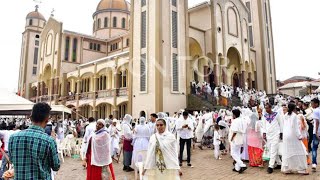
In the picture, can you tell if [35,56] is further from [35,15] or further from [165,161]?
[165,161]

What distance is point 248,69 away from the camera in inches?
1211

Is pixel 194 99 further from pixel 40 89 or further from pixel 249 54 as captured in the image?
pixel 40 89

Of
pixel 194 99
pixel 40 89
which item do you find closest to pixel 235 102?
pixel 194 99

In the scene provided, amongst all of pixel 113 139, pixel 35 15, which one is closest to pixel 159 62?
pixel 113 139

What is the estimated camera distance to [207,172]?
759cm

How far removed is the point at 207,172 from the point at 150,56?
15207mm

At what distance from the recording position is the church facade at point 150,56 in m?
21.8

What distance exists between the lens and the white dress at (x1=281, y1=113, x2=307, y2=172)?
6633mm

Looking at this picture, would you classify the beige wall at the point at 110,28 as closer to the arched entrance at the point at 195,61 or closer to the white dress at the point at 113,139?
the arched entrance at the point at 195,61

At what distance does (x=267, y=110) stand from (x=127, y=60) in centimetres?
1867

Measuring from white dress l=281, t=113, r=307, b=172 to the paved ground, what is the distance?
262 mm

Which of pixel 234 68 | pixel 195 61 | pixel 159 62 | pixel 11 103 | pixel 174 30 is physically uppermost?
pixel 174 30

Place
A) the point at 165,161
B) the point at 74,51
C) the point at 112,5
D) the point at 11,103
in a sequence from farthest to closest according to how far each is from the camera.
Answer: the point at 112,5, the point at 74,51, the point at 11,103, the point at 165,161

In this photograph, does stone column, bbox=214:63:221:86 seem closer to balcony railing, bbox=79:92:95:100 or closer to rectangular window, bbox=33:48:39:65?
balcony railing, bbox=79:92:95:100
